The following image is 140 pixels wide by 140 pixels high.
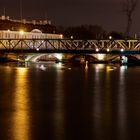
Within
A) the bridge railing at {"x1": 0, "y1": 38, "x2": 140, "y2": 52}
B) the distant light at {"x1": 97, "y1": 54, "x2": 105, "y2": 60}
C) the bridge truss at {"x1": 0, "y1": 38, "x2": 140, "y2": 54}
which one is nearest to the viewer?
the bridge truss at {"x1": 0, "y1": 38, "x2": 140, "y2": 54}

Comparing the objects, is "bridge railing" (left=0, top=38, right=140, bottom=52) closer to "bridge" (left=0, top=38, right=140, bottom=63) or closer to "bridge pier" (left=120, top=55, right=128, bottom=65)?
"bridge" (left=0, top=38, right=140, bottom=63)

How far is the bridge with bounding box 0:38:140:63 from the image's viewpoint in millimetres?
97938

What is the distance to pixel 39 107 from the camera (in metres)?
27.0

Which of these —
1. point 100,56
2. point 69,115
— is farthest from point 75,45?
point 69,115

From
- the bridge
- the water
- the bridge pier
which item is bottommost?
the bridge pier

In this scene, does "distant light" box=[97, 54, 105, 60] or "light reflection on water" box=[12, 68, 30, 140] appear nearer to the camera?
"light reflection on water" box=[12, 68, 30, 140]

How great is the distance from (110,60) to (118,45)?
3.03 m

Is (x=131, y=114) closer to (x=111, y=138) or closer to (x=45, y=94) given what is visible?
(x=111, y=138)

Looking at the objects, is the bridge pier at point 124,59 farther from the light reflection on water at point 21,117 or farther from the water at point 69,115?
the light reflection on water at point 21,117

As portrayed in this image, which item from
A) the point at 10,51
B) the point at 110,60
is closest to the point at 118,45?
the point at 110,60

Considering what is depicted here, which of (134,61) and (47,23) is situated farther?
(47,23)

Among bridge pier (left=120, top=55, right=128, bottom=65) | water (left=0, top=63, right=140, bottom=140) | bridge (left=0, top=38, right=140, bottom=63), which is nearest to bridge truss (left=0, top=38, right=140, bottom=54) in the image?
bridge (left=0, top=38, right=140, bottom=63)

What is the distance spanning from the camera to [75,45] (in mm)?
115312

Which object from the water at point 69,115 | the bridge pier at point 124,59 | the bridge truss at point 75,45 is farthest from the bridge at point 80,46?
the water at point 69,115
